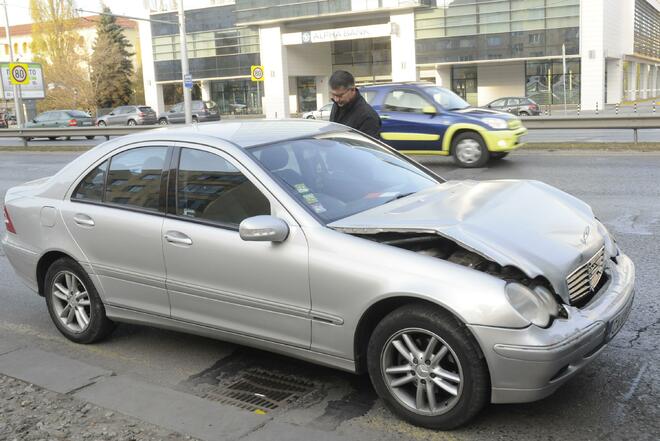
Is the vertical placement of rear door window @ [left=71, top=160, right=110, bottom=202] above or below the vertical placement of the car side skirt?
above

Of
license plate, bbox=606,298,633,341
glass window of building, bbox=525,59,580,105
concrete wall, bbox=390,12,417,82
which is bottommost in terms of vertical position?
license plate, bbox=606,298,633,341

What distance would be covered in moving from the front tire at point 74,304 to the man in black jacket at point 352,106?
2.88 metres

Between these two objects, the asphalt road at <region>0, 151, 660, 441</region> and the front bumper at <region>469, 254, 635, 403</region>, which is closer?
the front bumper at <region>469, 254, 635, 403</region>

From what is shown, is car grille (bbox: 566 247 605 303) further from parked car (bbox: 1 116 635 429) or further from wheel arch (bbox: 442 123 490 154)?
wheel arch (bbox: 442 123 490 154)

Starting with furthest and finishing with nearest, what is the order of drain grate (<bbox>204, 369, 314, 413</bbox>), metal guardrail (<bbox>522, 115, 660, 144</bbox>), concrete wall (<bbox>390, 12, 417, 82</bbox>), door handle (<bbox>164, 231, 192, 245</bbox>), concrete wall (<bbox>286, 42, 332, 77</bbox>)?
concrete wall (<bbox>286, 42, 332, 77</bbox>) < concrete wall (<bbox>390, 12, 417, 82</bbox>) < metal guardrail (<bbox>522, 115, 660, 144</bbox>) < door handle (<bbox>164, 231, 192, 245</bbox>) < drain grate (<bbox>204, 369, 314, 413</bbox>)

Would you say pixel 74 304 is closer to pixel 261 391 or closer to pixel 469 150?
pixel 261 391

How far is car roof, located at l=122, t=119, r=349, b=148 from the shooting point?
172 inches

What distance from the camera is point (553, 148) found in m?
15.7

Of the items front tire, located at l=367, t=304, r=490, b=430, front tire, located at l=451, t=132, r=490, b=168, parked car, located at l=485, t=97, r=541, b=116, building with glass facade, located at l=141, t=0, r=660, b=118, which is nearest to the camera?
front tire, located at l=367, t=304, r=490, b=430

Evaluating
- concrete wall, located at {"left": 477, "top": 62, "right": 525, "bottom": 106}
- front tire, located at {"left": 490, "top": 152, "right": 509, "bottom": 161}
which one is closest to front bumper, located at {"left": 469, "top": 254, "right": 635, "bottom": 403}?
front tire, located at {"left": 490, "top": 152, "right": 509, "bottom": 161}

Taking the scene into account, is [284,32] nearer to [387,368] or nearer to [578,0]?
[578,0]

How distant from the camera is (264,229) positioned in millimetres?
3715

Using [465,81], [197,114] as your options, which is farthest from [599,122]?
[465,81]

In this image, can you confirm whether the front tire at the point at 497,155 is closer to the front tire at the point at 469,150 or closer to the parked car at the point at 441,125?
the parked car at the point at 441,125
